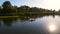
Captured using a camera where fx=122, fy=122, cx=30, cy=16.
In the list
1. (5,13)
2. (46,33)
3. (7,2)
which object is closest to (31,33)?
(46,33)

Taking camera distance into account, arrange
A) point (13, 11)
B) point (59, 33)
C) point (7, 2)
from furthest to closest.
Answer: point (7, 2), point (13, 11), point (59, 33)

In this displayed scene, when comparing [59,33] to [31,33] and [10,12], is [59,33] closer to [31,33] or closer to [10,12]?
[31,33]

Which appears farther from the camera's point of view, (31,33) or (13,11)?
(13,11)

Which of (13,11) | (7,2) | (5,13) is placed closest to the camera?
(5,13)

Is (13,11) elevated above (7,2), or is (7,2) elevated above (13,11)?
(7,2)

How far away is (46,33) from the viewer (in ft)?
75.4

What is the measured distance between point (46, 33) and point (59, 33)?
2.39m

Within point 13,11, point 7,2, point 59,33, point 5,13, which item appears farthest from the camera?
point 7,2

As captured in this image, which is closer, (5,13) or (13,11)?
(5,13)

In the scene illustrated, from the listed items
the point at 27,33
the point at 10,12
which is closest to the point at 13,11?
the point at 10,12

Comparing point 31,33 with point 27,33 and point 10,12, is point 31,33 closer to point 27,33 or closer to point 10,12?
point 27,33

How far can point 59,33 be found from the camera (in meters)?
22.4

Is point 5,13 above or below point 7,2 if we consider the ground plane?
below

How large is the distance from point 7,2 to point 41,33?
68.9 m
